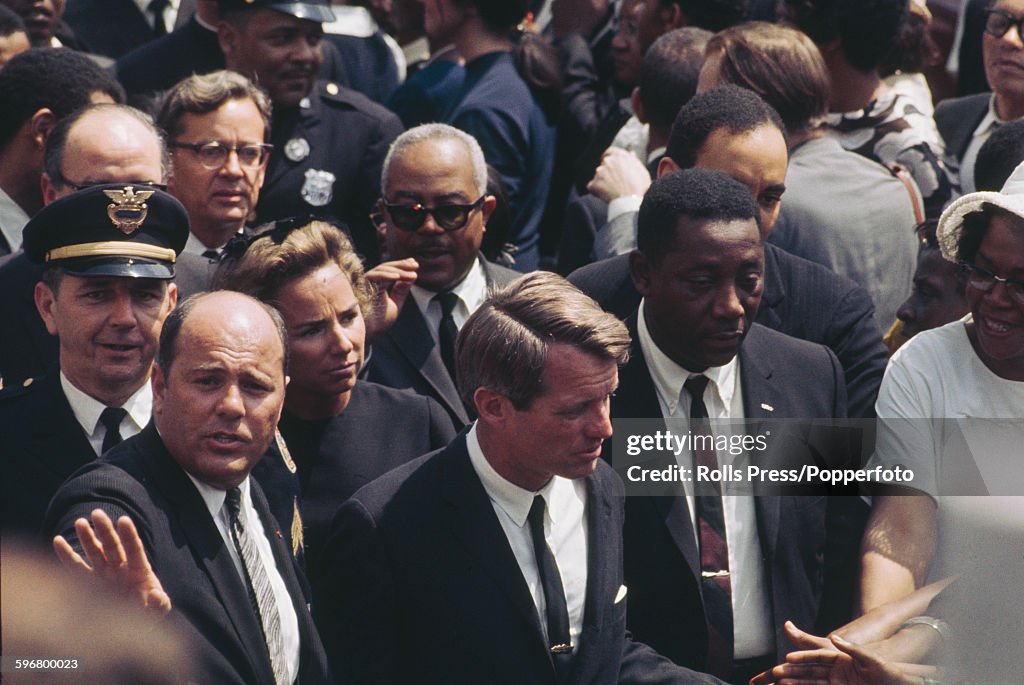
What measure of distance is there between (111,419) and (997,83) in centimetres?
379

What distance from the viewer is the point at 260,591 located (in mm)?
3748

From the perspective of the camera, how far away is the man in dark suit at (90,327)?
13.3ft

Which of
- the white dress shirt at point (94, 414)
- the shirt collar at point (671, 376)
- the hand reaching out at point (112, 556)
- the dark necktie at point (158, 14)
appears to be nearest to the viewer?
the hand reaching out at point (112, 556)

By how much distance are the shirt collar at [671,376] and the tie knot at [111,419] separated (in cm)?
157

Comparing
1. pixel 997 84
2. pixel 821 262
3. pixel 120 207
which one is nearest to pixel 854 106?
pixel 997 84

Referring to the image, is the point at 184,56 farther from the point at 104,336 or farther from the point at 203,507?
the point at 203,507

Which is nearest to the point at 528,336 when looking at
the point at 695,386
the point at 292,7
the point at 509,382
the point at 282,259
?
the point at 509,382

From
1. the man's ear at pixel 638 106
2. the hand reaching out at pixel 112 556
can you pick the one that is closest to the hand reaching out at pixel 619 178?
the man's ear at pixel 638 106

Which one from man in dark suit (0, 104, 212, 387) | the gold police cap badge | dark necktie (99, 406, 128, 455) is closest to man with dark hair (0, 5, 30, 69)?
man in dark suit (0, 104, 212, 387)

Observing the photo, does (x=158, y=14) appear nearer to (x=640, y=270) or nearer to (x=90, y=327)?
(x=90, y=327)

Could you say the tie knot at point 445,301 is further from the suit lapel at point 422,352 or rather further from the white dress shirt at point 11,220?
the white dress shirt at point 11,220

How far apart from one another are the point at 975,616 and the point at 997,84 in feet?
11.0

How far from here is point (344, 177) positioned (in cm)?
625

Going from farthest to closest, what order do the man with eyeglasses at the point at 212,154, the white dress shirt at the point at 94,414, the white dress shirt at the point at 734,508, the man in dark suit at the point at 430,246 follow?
the man with eyeglasses at the point at 212,154 < the man in dark suit at the point at 430,246 < the white dress shirt at the point at 734,508 < the white dress shirt at the point at 94,414
